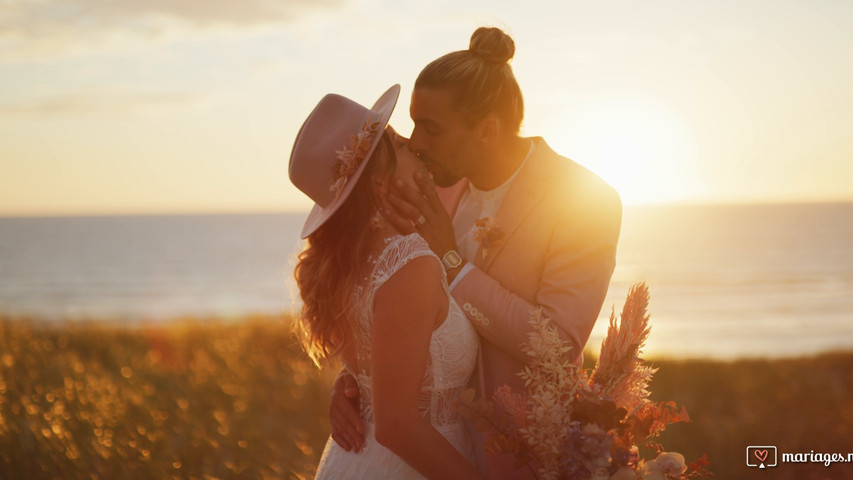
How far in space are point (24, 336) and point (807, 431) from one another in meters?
11.7

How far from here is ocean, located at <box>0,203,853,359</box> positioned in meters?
36.3

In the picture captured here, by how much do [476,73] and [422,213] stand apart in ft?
3.28

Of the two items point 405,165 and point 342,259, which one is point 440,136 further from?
point 342,259

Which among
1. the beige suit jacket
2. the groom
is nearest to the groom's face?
the groom

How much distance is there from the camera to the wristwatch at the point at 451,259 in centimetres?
330

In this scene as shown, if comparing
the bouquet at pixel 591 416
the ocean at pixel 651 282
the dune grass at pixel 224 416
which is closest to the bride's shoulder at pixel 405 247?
the bouquet at pixel 591 416

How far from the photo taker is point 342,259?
2.89 meters

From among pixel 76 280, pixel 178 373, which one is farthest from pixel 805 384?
pixel 76 280

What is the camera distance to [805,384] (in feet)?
42.2

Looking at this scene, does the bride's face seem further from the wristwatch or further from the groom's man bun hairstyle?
the groom's man bun hairstyle

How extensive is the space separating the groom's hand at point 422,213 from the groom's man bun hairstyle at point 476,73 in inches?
29.0

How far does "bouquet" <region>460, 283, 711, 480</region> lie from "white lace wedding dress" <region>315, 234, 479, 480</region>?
1.13ft

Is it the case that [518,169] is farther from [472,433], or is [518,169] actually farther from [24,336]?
[24,336]

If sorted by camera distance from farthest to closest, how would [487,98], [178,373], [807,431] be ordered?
[178,373], [807,431], [487,98]
